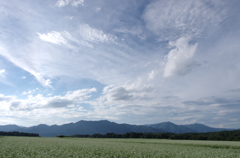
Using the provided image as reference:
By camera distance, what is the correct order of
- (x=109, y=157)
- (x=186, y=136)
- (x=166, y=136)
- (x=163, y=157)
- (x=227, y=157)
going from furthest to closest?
(x=166, y=136)
(x=186, y=136)
(x=227, y=157)
(x=163, y=157)
(x=109, y=157)

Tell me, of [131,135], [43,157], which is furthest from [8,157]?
[131,135]

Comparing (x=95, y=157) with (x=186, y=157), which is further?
(x=186, y=157)

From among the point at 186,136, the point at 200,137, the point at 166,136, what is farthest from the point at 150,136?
the point at 200,137

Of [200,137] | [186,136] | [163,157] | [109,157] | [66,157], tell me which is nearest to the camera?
[66,157]

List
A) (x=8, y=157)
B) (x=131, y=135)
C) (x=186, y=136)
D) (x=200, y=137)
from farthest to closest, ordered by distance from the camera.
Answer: (x=131, y=135)
(x=186, y=136)
(x=200, y=137)
(x=8, y=157)

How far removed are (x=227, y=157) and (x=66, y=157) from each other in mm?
29980

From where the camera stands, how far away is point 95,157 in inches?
890

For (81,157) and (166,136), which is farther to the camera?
(166,136)

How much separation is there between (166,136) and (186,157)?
444 feet

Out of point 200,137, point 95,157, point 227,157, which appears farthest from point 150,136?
point 95,157

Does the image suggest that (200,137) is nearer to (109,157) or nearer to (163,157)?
(163,157)

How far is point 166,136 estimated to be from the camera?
150m

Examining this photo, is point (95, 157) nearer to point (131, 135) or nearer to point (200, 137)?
point (200, 137)

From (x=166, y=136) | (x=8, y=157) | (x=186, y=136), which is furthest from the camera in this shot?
(x=166, y=136)
